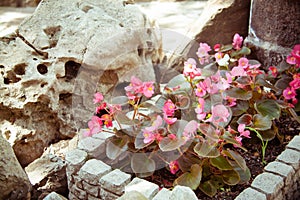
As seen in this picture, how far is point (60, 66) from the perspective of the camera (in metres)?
2.51

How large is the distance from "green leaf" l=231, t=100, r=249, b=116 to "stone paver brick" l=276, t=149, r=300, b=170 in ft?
0.95

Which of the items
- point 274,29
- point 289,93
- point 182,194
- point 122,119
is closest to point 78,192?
point 122,119

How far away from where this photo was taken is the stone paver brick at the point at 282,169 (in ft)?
6.53

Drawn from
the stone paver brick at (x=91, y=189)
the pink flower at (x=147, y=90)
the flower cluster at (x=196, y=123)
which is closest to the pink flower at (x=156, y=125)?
the flower cluster at (x=196, y=123)

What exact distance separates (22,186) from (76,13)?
109 centimetres

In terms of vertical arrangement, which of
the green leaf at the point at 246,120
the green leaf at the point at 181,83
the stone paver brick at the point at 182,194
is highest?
the stone paver brick at the point at 182,194

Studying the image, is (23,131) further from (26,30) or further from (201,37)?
(201,37)

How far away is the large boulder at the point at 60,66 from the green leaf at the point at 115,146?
0.54 meters

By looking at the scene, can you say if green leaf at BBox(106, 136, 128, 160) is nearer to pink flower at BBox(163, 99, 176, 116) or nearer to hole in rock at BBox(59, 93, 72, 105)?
pink flower at BBox(163, 99, 176, 116)

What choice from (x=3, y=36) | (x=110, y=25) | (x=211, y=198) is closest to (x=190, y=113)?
(x=211, y=198)

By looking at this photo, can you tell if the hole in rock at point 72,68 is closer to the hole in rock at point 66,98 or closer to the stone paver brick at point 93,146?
the hole in rock at point 66,98

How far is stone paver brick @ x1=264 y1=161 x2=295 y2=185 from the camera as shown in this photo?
6.53ft

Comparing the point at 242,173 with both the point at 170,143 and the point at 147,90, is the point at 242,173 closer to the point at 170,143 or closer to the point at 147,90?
the point at 170,143

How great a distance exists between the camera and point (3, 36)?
2.62m
